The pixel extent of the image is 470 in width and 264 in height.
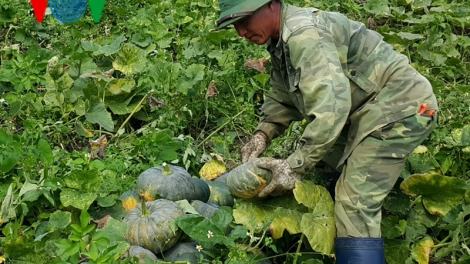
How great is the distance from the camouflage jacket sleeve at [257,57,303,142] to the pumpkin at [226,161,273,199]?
25.3 inches

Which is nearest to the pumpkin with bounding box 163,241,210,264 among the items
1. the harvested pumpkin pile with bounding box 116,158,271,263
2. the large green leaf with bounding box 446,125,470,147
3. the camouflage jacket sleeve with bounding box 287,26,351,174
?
the harvested pumpkin pile with bounding box 116,158,271,263

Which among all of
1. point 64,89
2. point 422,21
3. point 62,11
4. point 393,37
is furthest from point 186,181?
point 422,21

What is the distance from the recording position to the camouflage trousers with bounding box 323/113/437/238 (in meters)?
3.56

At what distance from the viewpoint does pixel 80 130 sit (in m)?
5.15

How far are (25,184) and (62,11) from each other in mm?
2446

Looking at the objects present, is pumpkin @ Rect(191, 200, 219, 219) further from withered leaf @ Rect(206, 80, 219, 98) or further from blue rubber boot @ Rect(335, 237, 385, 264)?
withered leaf @ Rect(206, 80, 219, 98)

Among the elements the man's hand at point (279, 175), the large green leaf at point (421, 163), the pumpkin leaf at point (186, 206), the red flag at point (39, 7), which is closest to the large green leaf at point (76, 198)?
the pumpkin leaf at point (186, 206)

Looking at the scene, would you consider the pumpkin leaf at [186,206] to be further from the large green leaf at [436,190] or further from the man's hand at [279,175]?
the large green leaf at [436,190]

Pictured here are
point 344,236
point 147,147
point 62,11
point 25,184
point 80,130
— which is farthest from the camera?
point 62,11

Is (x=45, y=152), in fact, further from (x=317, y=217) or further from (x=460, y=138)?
(x=460, y=138)

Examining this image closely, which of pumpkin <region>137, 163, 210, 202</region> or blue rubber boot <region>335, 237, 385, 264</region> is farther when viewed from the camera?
pumpkin <region>137, 163, 210, 202</region>

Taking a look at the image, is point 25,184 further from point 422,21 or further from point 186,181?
point 422,21

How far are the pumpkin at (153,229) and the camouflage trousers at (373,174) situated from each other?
0.87 metres

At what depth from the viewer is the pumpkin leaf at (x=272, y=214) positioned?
362 cm
